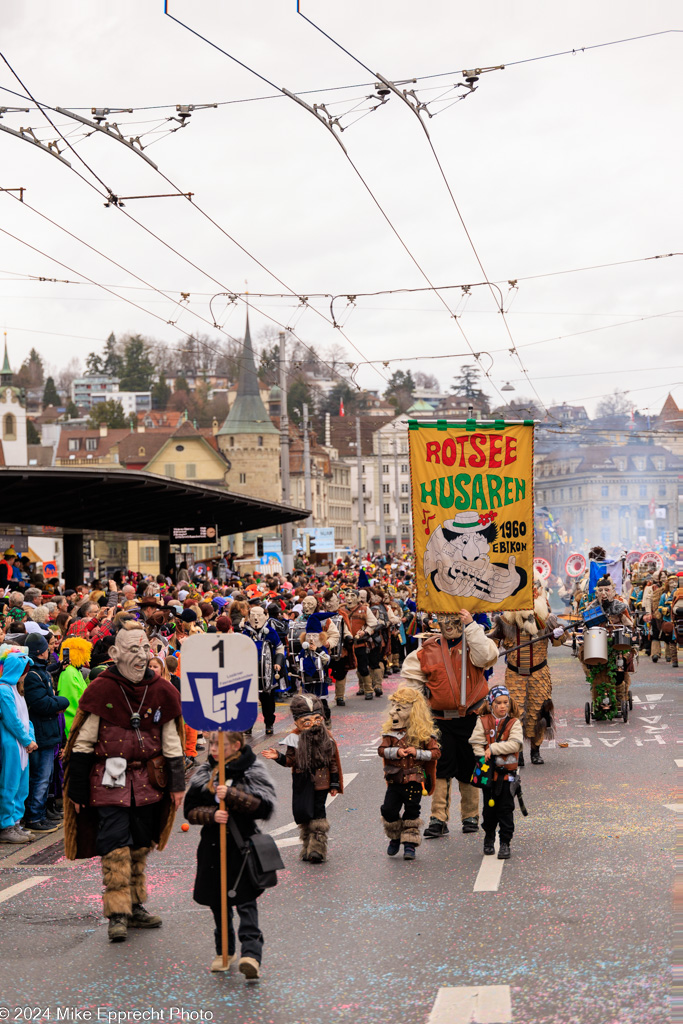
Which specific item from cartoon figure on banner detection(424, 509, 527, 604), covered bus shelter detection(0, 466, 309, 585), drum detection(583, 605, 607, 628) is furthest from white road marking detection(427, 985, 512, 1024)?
covered bus shelter detection(0, 466, 309, 585)

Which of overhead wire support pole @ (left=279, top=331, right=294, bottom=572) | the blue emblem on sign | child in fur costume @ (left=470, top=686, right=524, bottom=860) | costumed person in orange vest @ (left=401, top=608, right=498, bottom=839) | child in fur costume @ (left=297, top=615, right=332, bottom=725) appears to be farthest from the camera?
overhead wire support pole @ (left=279, top=331, right=294, bottom=572)

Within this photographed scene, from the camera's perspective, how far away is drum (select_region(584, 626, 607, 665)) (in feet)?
49.4

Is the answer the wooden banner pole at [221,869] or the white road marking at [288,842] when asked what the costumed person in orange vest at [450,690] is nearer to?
the white road marking at [288,842]

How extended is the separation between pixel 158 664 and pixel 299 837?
1702mm

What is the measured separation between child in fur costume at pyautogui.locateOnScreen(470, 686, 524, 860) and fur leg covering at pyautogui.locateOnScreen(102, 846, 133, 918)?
2.77m

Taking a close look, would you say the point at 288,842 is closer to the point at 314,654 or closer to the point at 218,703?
the point at 218,703

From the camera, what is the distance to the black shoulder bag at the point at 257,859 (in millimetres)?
6613

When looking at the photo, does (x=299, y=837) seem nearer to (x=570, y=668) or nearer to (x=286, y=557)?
(x=570, y=668)

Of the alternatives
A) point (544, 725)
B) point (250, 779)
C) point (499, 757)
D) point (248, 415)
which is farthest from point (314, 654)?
point (248, 415)

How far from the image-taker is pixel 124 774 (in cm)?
734

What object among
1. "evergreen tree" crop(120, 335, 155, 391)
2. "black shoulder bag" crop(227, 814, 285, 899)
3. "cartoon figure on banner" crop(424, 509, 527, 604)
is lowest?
"black shoulder bag" crop(227, 814, 285, 899)

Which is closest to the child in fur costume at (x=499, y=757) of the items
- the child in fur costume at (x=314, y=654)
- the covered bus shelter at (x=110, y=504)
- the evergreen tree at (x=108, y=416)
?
the child in fur costume at (x=314, y=654)

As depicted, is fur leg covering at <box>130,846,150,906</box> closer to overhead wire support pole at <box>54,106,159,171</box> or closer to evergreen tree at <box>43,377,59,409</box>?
overhead wire support pole at <box>54,106,159,171</box>

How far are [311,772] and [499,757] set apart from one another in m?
1.37
